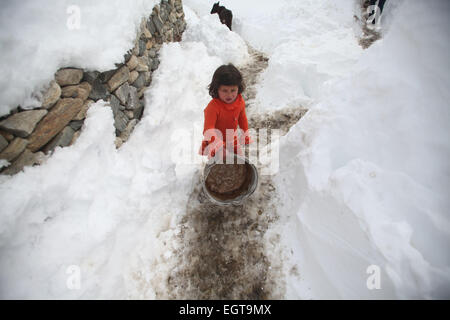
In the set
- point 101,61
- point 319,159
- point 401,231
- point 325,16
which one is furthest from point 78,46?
point 325,16

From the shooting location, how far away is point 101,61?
2.00 meters

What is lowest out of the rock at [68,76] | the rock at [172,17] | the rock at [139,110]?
the rock at [139,110]

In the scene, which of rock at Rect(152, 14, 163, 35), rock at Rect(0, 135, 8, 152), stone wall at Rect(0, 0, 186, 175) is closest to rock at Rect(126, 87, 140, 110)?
stone wall at Rect(0, 0, 186, 175)

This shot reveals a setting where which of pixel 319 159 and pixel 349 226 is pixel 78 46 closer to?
pixel 319 159

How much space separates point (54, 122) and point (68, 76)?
408mm

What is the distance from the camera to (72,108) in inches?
72.6

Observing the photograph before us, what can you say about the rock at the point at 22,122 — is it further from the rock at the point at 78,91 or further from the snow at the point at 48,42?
the rock at the point at 78,91

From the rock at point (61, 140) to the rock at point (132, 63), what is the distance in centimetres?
112

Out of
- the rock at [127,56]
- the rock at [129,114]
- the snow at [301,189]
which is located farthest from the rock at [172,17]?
the rock at [129,114]

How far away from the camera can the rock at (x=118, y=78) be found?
88.7 inches

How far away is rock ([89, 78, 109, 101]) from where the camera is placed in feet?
6.68

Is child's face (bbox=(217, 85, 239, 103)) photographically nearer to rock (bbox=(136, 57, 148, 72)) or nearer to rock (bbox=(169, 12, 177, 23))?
rock (bbox=(136, 57, 148, 72))

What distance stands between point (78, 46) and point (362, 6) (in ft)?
26.2

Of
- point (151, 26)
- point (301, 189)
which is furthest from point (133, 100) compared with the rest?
point (301, 189)
